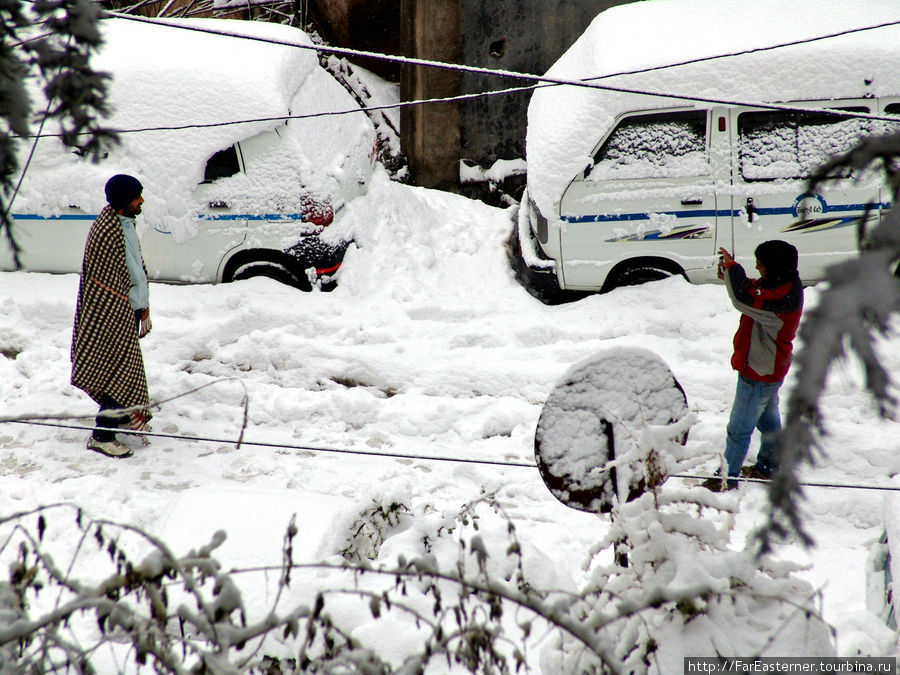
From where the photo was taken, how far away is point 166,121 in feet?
18.2

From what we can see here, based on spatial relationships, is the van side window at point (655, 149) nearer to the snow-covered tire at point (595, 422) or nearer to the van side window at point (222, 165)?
the van side window at point (222, 165)

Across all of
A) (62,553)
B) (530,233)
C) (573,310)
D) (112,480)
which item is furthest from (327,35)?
(62,553)

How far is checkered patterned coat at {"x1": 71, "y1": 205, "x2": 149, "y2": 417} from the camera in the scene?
13.9ft

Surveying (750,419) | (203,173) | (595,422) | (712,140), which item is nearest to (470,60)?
(712,140)

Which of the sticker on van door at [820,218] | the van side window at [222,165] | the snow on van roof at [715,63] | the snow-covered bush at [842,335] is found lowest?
the snow-covered bush at [842,335]

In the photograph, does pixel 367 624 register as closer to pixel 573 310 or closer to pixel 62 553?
pixel 62 553

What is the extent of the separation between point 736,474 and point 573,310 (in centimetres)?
199

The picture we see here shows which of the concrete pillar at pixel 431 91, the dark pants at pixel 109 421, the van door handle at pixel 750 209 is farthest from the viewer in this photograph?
the concrete pillar at pixel 431 91

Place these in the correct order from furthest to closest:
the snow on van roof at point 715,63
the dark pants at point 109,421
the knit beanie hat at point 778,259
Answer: the snow on van roof at point 715,63 → the dark pants at point 109,421 → the knit beanie hat at point 778,259

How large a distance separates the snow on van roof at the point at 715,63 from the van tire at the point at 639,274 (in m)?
0.74

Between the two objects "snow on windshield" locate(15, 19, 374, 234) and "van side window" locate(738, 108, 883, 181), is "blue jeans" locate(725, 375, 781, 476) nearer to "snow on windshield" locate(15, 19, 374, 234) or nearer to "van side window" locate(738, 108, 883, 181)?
"van side window" locate(738, 108, 883, 181)

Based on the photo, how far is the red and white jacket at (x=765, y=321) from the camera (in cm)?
380

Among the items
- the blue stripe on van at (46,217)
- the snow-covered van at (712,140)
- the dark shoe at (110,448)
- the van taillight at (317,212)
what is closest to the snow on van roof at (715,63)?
the snow-covered van at (712,140)

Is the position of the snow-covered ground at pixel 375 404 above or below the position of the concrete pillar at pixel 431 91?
below
